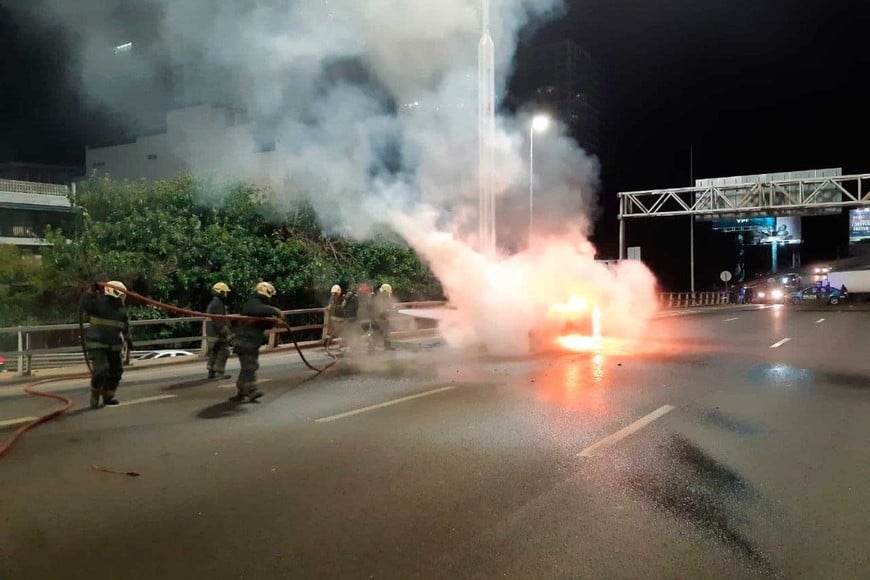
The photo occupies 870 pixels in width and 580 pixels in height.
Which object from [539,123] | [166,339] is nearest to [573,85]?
[539,123]

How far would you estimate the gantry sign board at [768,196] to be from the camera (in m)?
32.8

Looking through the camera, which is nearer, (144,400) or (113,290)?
(113,290)

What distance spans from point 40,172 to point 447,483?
159 ft

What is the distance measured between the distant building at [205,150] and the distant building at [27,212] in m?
4.94

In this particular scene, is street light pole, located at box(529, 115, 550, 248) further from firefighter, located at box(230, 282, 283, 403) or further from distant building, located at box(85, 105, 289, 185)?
firefighter, located at box(230, 282, 283, 403)

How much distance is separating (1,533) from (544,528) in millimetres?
3492

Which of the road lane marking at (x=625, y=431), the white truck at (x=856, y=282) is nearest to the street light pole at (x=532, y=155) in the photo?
the road lane marking at (x=625, y=431)

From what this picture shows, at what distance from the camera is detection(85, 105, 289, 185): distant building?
16.0 metres

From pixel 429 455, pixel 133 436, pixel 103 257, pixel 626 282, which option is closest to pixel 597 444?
pixel 429 455

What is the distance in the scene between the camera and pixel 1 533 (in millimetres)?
4348

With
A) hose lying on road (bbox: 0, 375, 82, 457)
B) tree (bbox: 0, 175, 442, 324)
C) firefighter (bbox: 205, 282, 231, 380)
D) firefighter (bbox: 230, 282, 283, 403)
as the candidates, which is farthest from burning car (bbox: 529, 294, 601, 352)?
hose lying on road (bbox: 0, 375, 82, 457)

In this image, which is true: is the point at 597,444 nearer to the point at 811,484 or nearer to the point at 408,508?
the point at 811,484

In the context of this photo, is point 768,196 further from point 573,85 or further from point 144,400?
point 144,400

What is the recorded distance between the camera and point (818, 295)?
145ft
